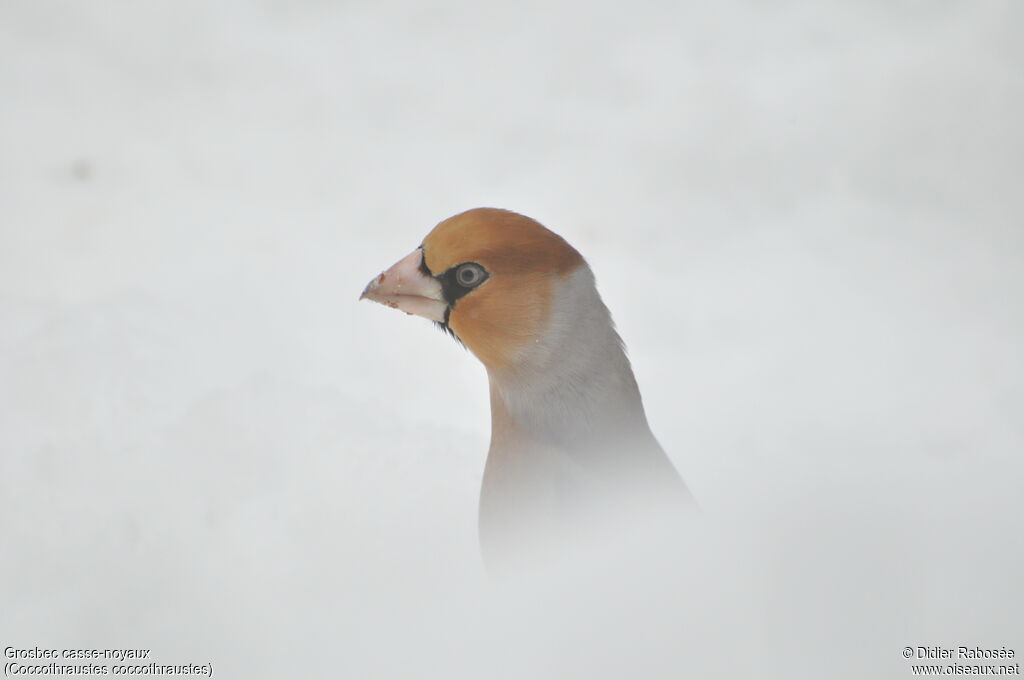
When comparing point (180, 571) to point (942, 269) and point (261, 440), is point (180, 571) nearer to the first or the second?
point (261, 440)

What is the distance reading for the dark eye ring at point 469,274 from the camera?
158 cm

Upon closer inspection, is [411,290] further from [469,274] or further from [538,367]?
[538,367]

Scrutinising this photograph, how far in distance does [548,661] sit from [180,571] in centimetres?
93

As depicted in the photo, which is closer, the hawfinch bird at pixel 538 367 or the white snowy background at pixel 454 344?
the white snowy background at pixel 454 344

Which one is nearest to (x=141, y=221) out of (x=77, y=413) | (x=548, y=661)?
(x=77, y=413)

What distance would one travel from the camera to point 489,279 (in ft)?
5.20

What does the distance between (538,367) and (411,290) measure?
9.6 inches

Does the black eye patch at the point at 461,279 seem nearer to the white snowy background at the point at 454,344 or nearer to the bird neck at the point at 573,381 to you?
the bird neck at the point at 573,381

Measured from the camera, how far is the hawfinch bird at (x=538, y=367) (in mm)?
1536

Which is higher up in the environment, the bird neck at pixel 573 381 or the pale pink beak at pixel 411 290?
the pale pink beak at pixel 411 290

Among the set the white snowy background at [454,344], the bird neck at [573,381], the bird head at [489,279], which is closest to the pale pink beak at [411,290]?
the bird head at [489,279]

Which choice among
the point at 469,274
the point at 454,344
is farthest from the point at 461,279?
the point at 454,344

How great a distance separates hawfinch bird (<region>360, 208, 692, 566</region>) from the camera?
1.54 meters

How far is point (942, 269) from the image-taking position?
102 inches
